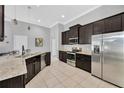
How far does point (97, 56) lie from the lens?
153 inches

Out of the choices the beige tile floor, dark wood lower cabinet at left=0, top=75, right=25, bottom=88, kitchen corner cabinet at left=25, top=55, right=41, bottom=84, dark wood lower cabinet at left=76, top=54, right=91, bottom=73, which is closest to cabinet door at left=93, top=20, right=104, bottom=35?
dark wood lower cabinet at left=76, top=54, right=91, bottom=73

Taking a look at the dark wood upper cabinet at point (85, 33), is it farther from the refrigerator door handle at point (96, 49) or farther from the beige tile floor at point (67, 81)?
the beige tile floor at point (67, 81)

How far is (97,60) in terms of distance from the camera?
12.8 feet

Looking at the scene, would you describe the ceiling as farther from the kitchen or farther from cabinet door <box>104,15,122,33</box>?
cabinet door <box>104,15,122,33</box>

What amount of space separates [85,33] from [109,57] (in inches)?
90.7

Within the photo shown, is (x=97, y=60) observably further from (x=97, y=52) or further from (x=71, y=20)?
(x=71, y=20)

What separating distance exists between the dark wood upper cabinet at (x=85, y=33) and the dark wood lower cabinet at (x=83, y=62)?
77 cm

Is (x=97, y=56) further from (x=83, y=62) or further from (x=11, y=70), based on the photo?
(x=11, y=70)

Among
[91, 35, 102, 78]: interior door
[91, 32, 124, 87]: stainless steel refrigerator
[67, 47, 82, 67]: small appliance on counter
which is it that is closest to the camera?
[91, 32, 124, 87]: stainless steel refrigerator

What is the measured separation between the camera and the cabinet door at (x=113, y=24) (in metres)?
3.38

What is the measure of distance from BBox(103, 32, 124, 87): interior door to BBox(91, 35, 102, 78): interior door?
20 cm

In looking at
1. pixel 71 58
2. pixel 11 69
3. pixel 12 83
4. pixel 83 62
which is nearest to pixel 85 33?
pixel 83 62

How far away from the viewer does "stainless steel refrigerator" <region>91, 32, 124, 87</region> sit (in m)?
3.03
